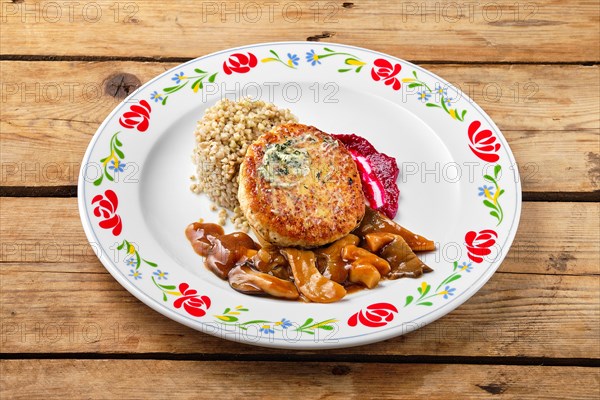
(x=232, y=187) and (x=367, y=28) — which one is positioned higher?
(x=367, y=28)

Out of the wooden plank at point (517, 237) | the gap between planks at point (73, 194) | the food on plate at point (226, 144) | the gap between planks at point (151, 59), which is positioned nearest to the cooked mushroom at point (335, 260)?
the food on plate at point (226, 144)

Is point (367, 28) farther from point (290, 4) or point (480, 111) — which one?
point (480, 111)

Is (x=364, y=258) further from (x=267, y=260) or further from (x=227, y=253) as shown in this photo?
(x=227, y=253)

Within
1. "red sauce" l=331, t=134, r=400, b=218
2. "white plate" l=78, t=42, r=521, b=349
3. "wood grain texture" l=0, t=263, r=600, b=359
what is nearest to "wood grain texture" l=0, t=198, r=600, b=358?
"wood grain texture" l=0, t=263, r=600, b=359

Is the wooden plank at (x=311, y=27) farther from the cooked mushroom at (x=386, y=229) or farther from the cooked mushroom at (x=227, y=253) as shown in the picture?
the cooked mushroom at (x=227, y=253)

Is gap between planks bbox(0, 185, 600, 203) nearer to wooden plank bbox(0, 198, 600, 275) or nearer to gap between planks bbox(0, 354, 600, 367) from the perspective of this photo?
wooden plank bbox(0, 198, 600, 275)

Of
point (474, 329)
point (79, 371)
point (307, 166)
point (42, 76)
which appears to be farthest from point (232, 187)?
point (42, 76)

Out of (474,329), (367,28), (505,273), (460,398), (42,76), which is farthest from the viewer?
(367,28)
